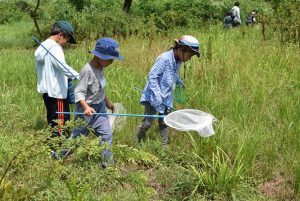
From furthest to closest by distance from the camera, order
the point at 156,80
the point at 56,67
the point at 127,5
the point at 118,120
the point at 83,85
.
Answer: the point at 127,5 < the point at 118,120 < the point at 56,67 < the point at 156,80 < the point at 83,85

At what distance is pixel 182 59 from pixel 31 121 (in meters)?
2.04

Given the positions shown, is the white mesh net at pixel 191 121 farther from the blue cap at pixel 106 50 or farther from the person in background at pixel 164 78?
the blue cap at pixel 106 50

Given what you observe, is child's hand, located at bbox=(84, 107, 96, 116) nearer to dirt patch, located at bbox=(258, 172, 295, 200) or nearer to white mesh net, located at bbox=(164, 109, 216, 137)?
white mesh net, located at bbox=(164, 109, 216, 137)

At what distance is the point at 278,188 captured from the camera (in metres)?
3.34

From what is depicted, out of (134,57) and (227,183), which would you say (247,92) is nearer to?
(227,183)

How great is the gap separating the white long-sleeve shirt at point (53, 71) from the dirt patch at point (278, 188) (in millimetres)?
1983

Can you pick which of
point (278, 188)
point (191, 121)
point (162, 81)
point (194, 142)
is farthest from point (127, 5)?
point (278, 188)

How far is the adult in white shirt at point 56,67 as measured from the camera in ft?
13.4

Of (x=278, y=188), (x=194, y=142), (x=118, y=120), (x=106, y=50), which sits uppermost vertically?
(x=106, y=50)

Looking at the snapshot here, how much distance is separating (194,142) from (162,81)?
27.2 inches

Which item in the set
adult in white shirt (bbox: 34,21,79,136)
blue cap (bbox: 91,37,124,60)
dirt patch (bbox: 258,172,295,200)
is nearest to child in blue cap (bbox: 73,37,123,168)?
blue cap (bbox: 91,37,124,60)

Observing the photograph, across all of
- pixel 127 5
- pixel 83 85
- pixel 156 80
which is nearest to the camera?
pixel 83 85

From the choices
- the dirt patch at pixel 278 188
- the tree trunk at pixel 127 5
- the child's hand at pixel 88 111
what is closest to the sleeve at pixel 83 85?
the child's hand at pixel 88 111

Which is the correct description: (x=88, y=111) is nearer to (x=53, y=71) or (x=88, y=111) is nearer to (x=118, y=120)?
(x=53, y=71)
